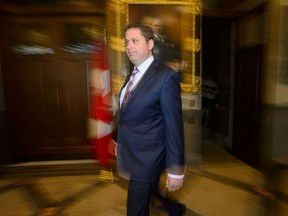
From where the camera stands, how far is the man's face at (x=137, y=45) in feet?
5.95

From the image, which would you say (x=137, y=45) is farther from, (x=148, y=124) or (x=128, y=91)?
(x=148, y=124)

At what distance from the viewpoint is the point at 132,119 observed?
6.13 feet

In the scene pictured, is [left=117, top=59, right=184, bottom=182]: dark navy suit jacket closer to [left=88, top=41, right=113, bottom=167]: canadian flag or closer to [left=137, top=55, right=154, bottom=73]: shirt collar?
[left=137, top=55, right=154, bottom=73]: shirt collar

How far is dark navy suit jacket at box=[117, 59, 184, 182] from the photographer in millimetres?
1782

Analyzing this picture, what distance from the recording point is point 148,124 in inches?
72.4

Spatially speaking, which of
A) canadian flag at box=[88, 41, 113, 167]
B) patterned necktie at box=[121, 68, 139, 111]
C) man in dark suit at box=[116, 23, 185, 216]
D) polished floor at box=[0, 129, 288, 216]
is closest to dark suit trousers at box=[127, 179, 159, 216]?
man in dark suit at box=[116, 23, 185, 216]

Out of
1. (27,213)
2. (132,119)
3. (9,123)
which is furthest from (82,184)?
(132,119)

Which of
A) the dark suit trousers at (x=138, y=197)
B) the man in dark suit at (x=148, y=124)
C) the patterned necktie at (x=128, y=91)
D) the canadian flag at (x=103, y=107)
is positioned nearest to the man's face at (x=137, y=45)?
the man in dark suit at (x=148, y=124)

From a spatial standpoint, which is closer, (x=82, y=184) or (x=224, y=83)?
(x=82, y=184)

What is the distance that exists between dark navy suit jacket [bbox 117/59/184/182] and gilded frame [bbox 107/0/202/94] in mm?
2255

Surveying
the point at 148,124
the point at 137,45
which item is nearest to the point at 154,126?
the point at 148,124

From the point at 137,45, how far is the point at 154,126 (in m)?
0.52

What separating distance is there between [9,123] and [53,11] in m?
1.77

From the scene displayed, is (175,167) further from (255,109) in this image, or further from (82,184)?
(255,109)
